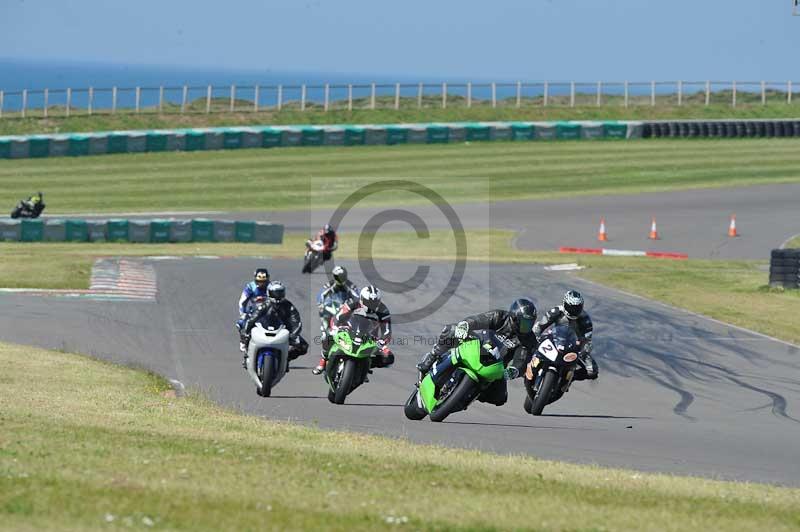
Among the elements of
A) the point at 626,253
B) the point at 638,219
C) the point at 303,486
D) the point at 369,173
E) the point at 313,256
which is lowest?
the point at 303,486

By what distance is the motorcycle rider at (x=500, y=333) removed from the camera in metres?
14.7

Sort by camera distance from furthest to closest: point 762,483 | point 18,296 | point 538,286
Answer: point 538,286 → point 18,296 → point 762,483

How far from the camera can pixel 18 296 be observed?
27078 millimetres

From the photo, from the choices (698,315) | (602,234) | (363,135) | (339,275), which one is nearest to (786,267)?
(698,315)

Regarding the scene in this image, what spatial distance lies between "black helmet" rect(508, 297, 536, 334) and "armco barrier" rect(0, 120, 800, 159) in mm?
43487

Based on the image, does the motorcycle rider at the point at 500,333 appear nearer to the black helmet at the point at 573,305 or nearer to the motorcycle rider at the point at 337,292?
the black helmet at the point at 573,305

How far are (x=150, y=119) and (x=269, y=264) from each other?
3310 centimetres

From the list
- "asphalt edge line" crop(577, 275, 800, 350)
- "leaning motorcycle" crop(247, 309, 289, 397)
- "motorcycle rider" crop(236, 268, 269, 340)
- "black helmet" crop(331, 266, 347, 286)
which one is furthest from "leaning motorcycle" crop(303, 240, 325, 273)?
"leaning motorcycle" crop(247, 309, 289, 397)

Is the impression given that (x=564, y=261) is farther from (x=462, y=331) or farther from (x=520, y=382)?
(x=462, y=331)

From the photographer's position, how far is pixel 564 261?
115ft

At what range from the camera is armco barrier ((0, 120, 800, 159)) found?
5519 centimetres

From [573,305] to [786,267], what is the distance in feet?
49.4

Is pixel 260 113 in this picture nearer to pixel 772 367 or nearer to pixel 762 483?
pixel 772 367

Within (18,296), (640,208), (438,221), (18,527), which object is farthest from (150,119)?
(18,527)
